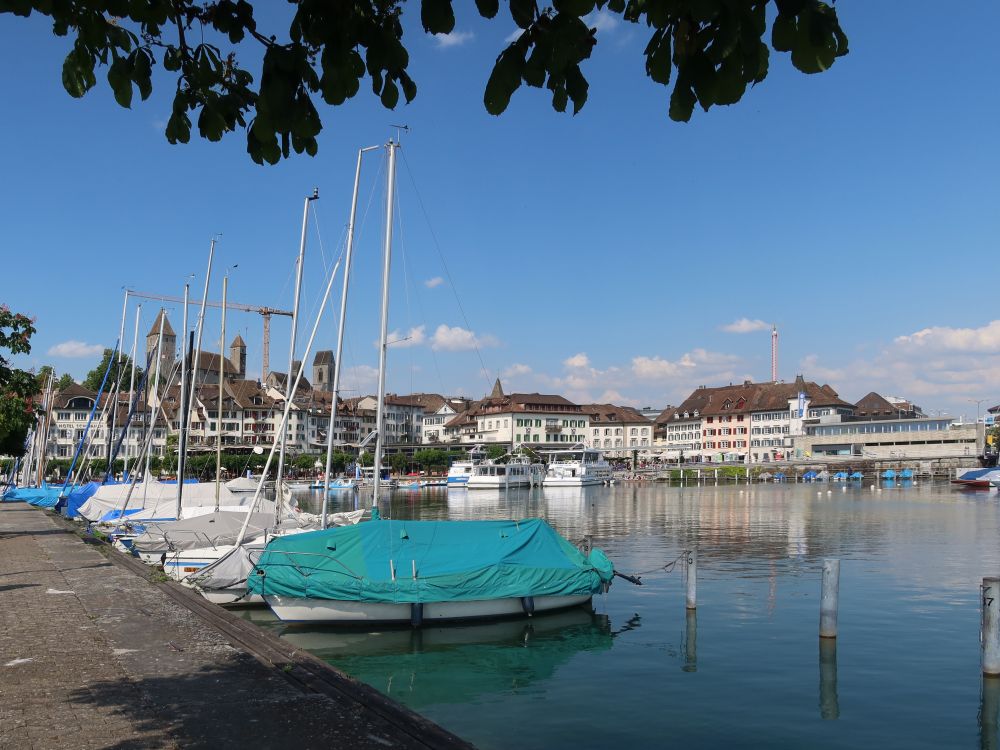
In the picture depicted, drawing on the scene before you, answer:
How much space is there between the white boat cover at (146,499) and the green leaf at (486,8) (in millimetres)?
39576

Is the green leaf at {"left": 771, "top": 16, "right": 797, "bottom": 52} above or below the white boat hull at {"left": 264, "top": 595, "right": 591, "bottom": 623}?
above

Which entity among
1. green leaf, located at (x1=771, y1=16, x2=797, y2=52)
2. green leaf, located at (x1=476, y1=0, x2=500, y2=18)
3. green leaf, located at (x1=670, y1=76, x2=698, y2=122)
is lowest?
green leaf, located at (x1=670, y1=76, x2=698, y2=122)

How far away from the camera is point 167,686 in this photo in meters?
12.1

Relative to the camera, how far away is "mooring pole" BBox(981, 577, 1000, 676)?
1606 centimetres

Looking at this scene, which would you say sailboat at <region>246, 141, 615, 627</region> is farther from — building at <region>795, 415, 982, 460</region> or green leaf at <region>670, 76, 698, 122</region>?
building at <region>795, 415, 982, 460</region>

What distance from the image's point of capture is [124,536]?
115 feet

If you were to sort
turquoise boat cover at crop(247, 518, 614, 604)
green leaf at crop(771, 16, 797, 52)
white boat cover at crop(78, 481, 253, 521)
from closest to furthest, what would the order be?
green leaf at crop(771, 16, 797, 52), turquoise boat cover at crop(247, 518, 614, 604), white boat cover at crop(78, 481, 253, 521)

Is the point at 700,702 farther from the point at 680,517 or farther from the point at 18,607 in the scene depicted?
the point at 680,517

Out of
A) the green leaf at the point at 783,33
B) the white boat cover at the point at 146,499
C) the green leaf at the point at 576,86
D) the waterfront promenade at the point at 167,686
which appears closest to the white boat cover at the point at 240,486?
the white boat cover at the point at 146,499

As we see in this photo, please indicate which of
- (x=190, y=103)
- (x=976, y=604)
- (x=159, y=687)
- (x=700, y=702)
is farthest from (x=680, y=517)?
(x=190, y=103)

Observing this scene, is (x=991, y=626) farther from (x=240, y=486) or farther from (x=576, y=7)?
(x=240, y=486)

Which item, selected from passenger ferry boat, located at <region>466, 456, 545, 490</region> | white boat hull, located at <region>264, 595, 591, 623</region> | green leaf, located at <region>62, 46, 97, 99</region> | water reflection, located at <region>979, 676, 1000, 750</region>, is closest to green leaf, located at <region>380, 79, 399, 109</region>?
green leaf, located at <region>62, 46, 97, 99</region>

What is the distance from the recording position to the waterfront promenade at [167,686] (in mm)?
9914

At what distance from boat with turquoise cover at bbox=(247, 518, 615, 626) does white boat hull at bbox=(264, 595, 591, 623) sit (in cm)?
3
